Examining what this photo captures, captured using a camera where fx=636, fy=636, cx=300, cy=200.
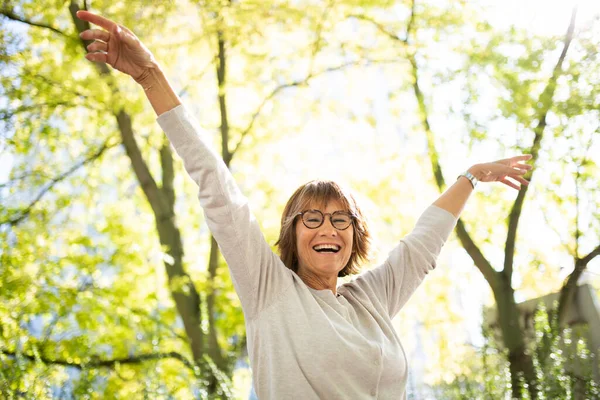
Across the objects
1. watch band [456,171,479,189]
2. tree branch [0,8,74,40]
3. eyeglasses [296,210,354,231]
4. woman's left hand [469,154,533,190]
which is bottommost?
eyeglasses [296,210,354,231]

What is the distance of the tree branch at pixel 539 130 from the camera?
4344 mm

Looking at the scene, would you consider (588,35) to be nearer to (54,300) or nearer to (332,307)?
(332,307)

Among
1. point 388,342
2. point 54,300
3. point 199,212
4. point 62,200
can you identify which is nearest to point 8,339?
point 54,300

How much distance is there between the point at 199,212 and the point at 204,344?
297 cm

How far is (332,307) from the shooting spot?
1506 mm

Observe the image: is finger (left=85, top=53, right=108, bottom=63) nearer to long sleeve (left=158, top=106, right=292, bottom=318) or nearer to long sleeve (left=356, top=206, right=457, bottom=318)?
long sleeve (left=158, top=106, right=292, bottom=318)

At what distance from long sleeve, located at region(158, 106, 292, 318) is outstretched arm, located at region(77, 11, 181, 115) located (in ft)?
0.17

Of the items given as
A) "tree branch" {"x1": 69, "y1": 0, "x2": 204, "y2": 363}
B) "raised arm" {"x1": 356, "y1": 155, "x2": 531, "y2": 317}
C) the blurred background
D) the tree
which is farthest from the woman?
"tree branch" {"x1": 69, "y1": 0, "x2": 204, "y2": 363}

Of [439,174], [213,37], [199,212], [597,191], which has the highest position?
[213,37]

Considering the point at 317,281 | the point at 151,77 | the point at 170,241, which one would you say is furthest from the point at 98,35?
the point at 170,241

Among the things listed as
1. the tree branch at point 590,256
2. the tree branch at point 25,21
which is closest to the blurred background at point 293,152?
the tree branch at point 25,21

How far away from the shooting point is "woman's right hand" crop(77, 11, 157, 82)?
131 cm

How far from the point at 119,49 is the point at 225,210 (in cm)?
41

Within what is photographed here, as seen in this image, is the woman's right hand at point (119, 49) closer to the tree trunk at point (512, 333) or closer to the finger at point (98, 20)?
the finger at point (98, 20)
